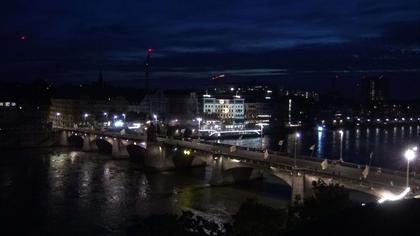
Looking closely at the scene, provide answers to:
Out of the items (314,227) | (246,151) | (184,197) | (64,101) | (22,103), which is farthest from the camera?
(64,101)

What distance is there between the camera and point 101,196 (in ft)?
152

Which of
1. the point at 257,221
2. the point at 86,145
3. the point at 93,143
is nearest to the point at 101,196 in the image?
the point at 257,221

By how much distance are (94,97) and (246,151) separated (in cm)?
9549

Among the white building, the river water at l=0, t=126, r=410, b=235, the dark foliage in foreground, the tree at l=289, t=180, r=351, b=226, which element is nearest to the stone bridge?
the river water at l=0, t=126, r=410, b=235

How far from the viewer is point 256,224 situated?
68.0 ft

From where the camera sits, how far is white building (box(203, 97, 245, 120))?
521 feet

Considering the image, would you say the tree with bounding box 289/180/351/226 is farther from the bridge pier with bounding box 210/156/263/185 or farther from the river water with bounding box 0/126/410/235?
the bridge pier with bounding box 210/156/263/185

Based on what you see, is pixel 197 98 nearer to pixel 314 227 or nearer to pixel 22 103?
pixel 22 103

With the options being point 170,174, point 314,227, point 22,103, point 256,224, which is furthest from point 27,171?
point 22,103

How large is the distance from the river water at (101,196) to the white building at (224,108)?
9142cm

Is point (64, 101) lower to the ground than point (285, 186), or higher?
higher

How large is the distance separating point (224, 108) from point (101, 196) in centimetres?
11658

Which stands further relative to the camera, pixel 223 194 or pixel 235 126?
pixel 235 126

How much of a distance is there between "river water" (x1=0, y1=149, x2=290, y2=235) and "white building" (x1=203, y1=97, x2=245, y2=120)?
91424mm
